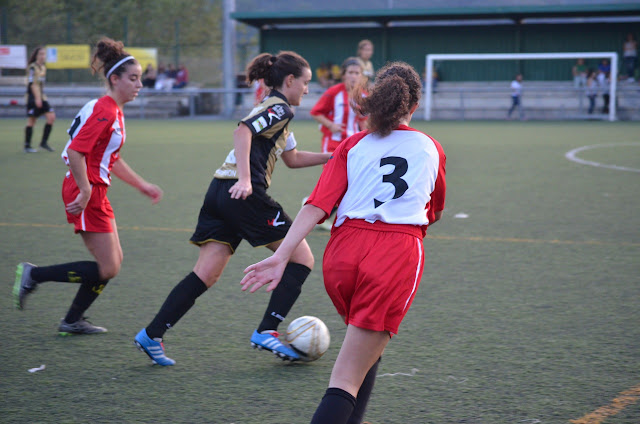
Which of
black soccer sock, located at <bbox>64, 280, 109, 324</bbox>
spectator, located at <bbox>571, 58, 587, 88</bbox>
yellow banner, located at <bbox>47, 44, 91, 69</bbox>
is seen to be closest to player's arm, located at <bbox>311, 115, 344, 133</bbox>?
black soccer sock, located at <bbox>64, 280, 109, 324</bbox>

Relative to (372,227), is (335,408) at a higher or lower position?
lower

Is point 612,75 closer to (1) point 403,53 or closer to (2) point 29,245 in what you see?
(1) point 403,53

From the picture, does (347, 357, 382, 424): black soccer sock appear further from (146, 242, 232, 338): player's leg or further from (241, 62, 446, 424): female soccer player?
(146, 242, 232, 338): player's leg

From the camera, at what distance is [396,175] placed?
270 cm

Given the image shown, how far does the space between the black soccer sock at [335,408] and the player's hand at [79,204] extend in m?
2.02

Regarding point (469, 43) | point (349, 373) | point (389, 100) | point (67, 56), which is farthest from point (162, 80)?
point (349, 373)

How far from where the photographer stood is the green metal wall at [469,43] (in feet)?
96.8

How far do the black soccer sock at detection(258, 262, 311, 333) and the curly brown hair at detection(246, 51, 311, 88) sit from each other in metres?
1.01

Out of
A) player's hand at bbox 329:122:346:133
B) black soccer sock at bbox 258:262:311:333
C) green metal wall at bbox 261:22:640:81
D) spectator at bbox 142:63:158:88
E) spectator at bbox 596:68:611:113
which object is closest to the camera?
black soccer sock at bbox 258:262:311:333

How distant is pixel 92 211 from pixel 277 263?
6.12ft

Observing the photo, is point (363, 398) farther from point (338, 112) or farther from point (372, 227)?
point (338, 112)

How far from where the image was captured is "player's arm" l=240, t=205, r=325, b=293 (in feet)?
8.51

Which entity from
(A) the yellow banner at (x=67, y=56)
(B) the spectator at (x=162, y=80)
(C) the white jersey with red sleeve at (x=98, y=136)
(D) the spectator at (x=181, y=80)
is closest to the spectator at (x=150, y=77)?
(B) the spectator at (x=162, y=80)

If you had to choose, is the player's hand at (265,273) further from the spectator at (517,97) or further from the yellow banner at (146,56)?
the yellow banner at (146,56)
